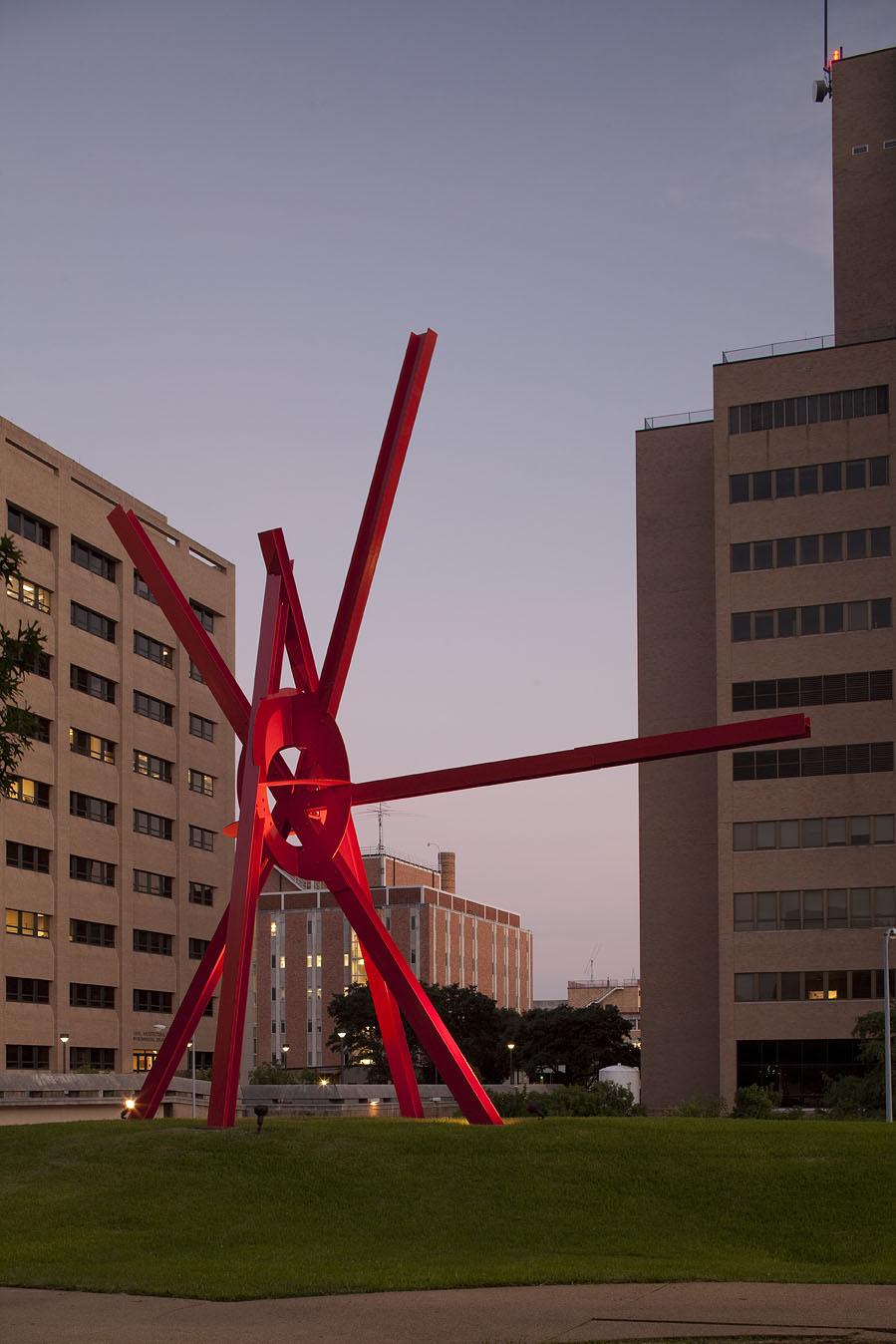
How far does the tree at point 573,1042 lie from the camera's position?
105 m

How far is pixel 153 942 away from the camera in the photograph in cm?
8488

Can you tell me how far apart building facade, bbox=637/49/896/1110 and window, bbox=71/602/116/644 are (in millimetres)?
27494

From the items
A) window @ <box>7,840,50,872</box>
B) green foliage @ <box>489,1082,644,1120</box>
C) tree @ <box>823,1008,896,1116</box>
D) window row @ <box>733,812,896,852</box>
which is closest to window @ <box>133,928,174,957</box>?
window @ <box>7,840,50,872</box>

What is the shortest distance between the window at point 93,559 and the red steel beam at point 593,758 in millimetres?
51661

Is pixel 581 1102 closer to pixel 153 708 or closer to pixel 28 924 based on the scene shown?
pixel 28 924

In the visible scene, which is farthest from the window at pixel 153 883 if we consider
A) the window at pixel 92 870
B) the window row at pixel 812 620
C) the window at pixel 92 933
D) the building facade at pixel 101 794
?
the window row at pixel 812 620

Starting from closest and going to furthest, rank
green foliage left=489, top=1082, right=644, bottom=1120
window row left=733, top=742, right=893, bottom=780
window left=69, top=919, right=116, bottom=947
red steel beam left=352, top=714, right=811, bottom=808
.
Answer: red steel beam left=352, top=714, right=811, bottom=808 → green foliage left=489, top=1082, right=644, bottom=1120 → window row left=733, top=742, right=893, bottom=780 → window left=69, top=919, right=116, bottom=947

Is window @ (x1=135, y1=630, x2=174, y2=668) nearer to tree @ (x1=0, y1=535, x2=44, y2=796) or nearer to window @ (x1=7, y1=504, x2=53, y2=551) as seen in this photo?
Answer: window @ (x1=7, y1=504, x2=53, y2=551)

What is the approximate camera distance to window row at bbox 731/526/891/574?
7738 centimetres

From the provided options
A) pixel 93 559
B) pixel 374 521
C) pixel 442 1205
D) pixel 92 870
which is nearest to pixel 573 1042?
pixel 92 870

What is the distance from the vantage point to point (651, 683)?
87062 mm

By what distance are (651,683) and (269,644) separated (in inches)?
2295

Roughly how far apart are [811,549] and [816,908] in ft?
54.4

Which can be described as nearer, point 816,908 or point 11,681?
point 11,681
